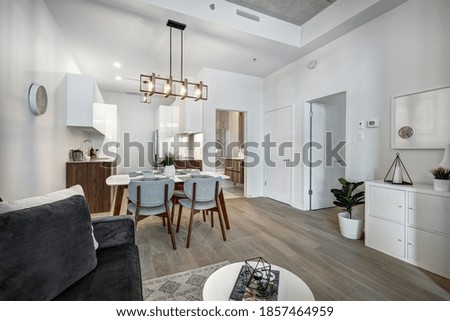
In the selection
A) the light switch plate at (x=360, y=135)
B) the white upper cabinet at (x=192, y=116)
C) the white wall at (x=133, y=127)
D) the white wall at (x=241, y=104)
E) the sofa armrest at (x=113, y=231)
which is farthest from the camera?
the white wall at (x=133, y=127)

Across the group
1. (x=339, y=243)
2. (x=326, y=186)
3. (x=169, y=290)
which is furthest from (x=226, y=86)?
(x=169, y=290)

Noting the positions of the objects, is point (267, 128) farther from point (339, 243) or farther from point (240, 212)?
point (339, 243)

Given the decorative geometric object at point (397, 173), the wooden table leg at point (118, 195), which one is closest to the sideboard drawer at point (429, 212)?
the decorative geometric object at point (397, 173)

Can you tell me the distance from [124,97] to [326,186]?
6302 millimetres

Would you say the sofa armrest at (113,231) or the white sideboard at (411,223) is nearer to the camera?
the sofa armrest at (113,231)

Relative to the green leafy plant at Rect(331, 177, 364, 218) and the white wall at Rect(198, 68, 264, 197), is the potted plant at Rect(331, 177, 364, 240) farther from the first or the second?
the white wall at Rect(198, 68, 264, 197)

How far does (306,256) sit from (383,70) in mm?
2465

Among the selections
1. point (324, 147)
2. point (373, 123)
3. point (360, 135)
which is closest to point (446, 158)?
point (373, 123)

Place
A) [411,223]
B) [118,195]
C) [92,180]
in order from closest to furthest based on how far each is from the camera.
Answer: [411,223], [118,195], [92,180]

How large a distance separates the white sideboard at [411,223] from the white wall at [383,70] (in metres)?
0.43

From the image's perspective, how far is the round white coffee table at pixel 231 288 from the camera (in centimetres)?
96

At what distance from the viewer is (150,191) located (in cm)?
221

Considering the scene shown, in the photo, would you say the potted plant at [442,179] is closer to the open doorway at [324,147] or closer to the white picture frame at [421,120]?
the white picture frame at [421,120]

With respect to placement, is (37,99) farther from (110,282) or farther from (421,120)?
(421,120)
